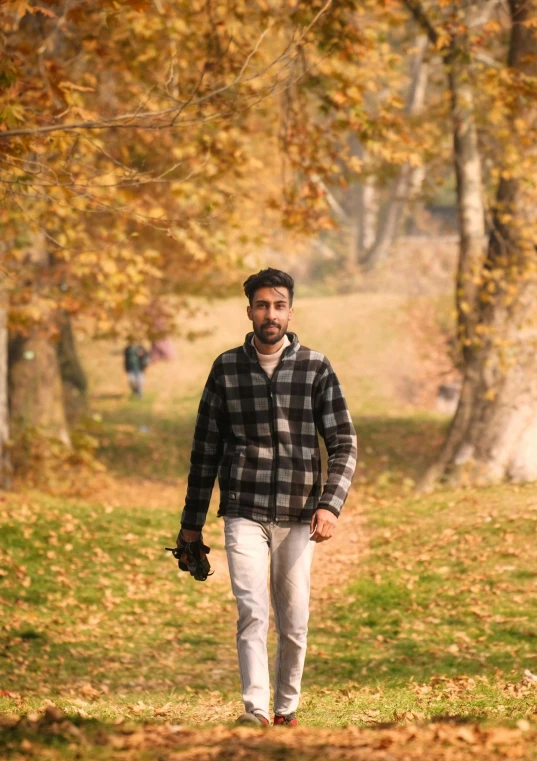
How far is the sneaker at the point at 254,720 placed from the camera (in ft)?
17.7

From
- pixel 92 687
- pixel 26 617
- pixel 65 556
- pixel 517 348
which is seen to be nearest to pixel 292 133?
pixel 517 348

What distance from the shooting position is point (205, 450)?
5.83 metres

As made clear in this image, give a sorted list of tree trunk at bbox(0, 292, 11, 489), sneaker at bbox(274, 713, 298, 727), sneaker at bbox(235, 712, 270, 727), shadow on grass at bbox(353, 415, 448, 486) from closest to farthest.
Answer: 1. sneaker at bbox(235, 712, 270, 727)
2. sneaker at bbox(274, 713, 298, 727)
3. tree trunk at bbox(0, 292, 11, 489)
4. shadow on grass at bbox(353, 415, 448, 486)

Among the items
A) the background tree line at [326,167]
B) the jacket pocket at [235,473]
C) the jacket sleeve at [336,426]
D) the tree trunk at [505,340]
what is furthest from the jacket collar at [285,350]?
the tree trunk at [505,340]

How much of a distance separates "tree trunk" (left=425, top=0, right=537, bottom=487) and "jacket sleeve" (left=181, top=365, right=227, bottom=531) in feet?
31.7

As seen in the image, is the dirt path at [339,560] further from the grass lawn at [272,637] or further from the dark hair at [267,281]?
the dark hair at [267,281]

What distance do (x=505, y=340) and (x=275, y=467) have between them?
9.89 meters

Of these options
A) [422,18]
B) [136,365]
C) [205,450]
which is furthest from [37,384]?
[205,450]

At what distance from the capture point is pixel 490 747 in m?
4.67

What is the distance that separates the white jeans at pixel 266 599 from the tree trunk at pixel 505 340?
31.9 ft

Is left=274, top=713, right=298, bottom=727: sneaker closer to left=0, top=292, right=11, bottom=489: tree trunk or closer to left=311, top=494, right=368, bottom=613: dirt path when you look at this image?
left=311, top=494, right=368, bottom=613: dirt path

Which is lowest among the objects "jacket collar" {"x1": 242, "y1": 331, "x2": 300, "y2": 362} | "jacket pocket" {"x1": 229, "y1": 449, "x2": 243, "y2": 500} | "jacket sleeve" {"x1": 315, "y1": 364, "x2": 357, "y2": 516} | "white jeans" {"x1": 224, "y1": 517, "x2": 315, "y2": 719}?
"white jeans" {"x1": 224, "y1": 517, "x2": 315, "y2": 719}

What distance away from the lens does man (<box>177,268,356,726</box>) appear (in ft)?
18.4

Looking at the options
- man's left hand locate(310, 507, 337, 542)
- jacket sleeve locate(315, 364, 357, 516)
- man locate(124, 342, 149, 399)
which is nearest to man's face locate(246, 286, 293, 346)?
jacket sleeve locate(315, 364, 357, 516)
